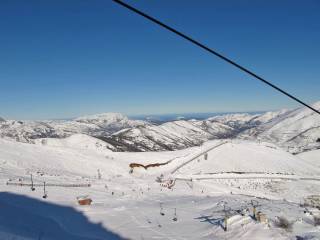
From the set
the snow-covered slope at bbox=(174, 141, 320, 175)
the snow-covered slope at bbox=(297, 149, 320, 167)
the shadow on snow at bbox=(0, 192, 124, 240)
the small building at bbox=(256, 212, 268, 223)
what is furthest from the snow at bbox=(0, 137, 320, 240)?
the snow-covered slope at bbox=(297, 149, 320, 167)

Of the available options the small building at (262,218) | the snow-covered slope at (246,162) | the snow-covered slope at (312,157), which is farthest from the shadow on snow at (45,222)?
the snow-covered slope at (312,157)

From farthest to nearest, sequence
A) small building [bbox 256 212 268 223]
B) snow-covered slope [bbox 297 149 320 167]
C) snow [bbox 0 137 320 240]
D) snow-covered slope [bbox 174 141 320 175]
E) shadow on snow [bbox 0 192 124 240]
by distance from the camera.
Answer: snow-covered slope [bbox 297 149 320 167]
snow-covered slope [bbox 174 141 320 175]
snow [bbox 0 137 320 240]
small building [bbox 256 212 268 223]
shadow on snow [bbox 0 192 124 240]

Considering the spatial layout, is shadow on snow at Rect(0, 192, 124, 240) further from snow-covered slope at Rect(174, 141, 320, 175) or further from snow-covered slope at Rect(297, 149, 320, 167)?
snow-covered slope at Rect(297, 149, 320, 167)

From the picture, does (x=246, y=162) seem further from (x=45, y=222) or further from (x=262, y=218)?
(x=45, y=222)

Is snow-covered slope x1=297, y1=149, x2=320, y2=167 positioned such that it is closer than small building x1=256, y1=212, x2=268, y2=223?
No

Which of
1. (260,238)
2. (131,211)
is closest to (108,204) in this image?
(131,211)

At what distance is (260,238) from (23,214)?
14.0 meters

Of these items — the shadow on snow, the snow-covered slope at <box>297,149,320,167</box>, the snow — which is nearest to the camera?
the shadow on snow

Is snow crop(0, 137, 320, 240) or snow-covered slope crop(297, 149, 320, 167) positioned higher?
snow-covered slope crop(297, 149, 320, 167)

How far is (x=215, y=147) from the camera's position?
9112cm

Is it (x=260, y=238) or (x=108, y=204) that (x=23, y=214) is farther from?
(x=260, y=238)

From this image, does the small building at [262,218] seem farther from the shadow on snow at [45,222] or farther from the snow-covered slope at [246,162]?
the snow-covered slope at [246,162]

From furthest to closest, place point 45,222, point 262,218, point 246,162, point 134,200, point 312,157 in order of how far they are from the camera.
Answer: point 312,157 < point 246,162 < point 134,200 < point 45,222 < point 262,218

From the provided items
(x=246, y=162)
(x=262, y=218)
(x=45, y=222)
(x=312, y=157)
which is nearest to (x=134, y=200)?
(x=45, y=222)
